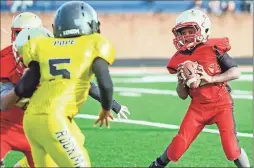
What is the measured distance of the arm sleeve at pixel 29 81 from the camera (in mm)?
4781

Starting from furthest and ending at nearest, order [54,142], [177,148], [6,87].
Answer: [177,148], [6,87], [54,142]

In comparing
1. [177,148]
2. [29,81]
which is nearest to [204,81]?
[177,148]

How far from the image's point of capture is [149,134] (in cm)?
946

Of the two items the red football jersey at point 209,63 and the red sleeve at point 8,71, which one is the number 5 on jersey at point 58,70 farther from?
the red football jersey at point 209,63

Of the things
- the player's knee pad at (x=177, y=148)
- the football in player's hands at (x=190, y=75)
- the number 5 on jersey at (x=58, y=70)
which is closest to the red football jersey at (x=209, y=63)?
the football in player's hands at (x=190, y=75)

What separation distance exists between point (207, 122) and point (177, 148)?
356 mm

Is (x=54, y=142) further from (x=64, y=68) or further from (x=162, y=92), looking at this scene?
(x=162, y=92)

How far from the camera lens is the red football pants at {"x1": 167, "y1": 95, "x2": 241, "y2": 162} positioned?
6047 mm

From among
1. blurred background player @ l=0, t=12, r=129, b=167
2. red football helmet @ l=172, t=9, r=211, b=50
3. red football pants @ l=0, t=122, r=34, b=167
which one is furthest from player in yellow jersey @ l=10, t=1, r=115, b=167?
red football helmet @ l=172, t=9, r=211, b=50

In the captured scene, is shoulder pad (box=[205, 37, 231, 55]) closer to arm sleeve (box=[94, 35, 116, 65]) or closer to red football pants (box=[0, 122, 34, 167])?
arm sleeve (box=[94, 35, 116, 65])

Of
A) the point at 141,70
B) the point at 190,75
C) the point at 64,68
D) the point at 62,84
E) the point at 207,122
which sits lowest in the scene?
the point at 141,70

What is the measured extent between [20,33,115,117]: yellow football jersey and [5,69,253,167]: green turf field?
286 centimetres

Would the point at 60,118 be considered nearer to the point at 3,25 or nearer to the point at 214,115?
the point at 214,115

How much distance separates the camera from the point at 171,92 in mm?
14125
